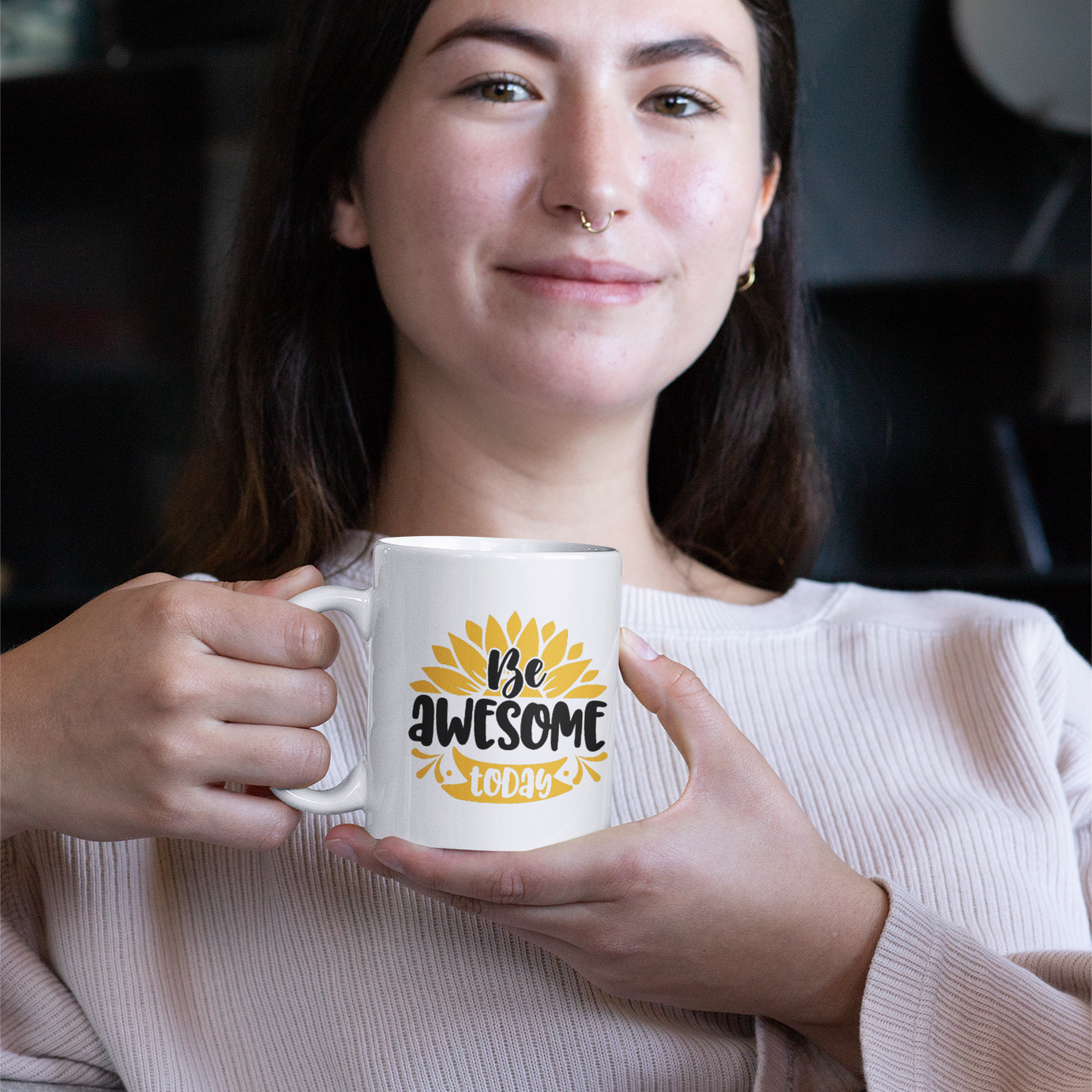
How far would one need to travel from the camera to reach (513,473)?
3.55 feet

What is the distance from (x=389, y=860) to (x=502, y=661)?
13 cm

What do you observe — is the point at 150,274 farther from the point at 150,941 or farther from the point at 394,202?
the point at 150,941

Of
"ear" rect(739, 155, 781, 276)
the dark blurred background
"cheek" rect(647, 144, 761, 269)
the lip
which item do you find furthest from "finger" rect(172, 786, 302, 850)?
the dark blurred background

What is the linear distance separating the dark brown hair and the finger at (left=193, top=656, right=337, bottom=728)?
16.6 inches

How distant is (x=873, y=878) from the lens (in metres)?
0.79

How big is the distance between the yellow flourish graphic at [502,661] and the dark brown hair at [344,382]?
496 mm

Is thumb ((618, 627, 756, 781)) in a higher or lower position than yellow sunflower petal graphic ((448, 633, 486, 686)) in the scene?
lower

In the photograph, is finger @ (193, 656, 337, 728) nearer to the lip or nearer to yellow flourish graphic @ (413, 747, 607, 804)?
yellow flourish graphic @ (413, 747, 607, 804)

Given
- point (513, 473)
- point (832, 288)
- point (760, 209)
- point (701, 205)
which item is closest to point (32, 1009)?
point (513, 473)

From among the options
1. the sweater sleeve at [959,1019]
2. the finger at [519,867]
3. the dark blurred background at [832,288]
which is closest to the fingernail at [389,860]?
the finger at [519,867]

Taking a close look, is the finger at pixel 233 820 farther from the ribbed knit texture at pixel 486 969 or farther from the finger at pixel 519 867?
the ribbed knit texture at pixel 486 969

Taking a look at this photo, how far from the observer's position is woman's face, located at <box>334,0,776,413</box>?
3.04ft

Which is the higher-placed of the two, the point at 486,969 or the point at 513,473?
the point at 513,473

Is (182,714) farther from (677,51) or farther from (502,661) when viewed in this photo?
(677,51)
